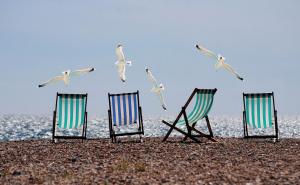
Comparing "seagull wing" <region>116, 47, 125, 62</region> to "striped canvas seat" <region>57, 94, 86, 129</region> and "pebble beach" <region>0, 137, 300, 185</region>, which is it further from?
"pebble beach" <region>0, 137, 300, 185</region>

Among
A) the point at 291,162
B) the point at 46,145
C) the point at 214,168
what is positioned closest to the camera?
the point at 214,168

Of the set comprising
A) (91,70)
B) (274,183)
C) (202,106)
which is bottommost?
(274,183)

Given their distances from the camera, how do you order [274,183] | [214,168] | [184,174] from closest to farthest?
[274,183], [184,174], [214,168]

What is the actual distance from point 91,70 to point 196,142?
9.25 feet

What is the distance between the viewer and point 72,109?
1255cm

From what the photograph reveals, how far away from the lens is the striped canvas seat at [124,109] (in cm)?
1230

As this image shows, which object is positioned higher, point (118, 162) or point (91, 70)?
point (91, 70)

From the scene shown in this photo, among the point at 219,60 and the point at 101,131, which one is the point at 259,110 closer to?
the point at 219,60

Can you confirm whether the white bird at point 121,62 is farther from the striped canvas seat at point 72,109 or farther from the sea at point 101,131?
the sea at point 101,131

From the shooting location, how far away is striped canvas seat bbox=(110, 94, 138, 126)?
12302mm

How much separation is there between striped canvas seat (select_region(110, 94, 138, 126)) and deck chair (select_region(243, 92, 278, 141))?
2683 mm

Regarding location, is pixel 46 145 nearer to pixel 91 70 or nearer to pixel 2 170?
pixel 91 70

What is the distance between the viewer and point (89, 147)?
11.4 m

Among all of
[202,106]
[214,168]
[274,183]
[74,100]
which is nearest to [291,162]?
[214,168]
